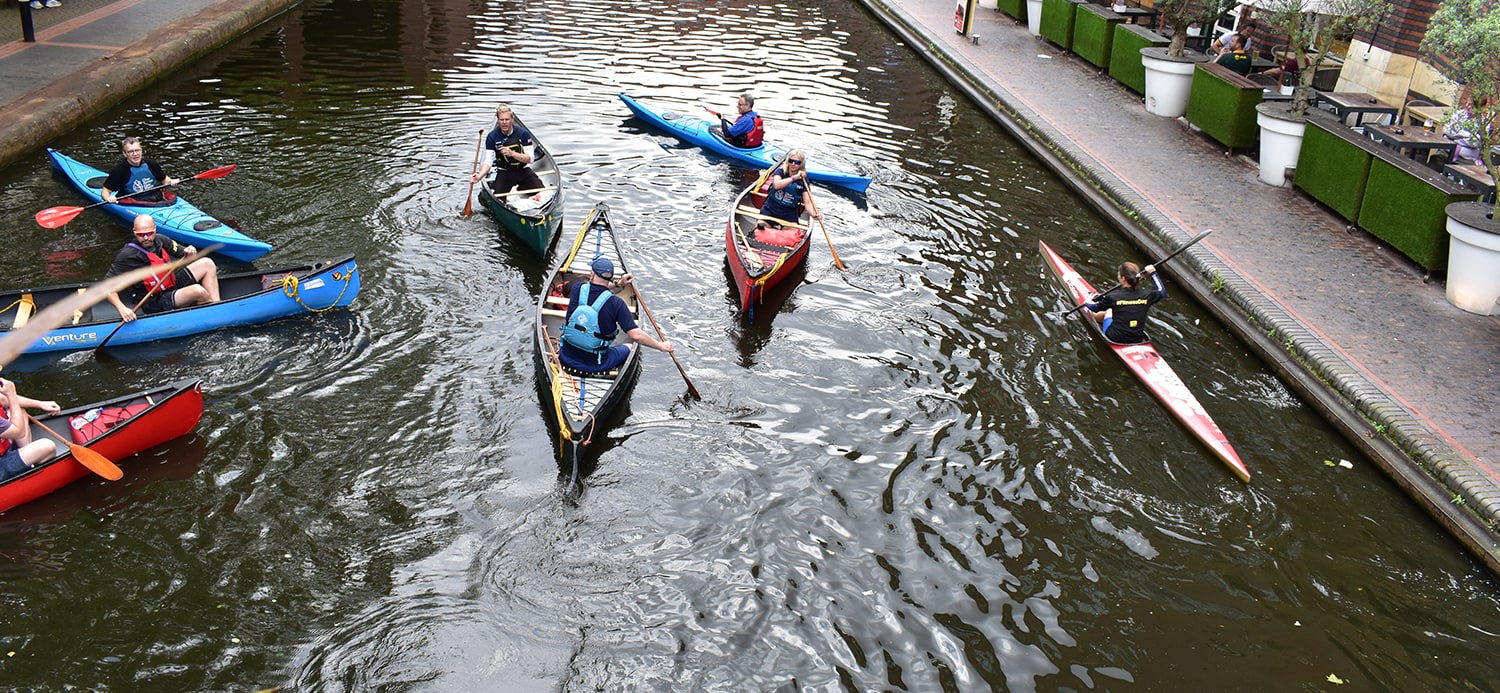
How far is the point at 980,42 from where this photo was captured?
2784 cm

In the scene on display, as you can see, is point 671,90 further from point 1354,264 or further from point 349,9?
point 1354,264

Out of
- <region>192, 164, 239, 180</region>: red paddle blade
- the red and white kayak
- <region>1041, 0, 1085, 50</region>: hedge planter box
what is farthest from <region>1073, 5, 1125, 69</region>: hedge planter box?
<region>192, 164, 239, 180</region>: red paddle blade

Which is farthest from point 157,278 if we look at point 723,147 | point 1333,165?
point 1333,165

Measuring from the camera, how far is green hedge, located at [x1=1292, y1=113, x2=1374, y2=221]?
1562 centimetres

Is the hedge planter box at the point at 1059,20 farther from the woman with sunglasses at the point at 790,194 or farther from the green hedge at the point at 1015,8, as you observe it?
the woman with sunglasses at the point at 790,194

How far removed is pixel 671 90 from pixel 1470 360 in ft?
53.2

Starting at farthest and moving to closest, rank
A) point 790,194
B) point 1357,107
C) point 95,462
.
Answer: point 1357,107, point 790,194, point 95,462

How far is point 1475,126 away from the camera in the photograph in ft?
43.3

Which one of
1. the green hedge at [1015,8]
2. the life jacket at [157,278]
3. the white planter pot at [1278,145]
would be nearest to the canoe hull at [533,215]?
the life jacket at [157,278]

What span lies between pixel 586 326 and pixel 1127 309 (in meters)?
6.69

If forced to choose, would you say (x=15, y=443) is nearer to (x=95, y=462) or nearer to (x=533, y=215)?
(x=95, y=462)

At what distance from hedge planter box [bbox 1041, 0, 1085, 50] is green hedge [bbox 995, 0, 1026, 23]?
2.64 meters

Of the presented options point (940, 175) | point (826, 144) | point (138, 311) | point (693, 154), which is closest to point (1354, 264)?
point (940, 175)

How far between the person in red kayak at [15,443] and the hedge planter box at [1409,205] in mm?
16432
